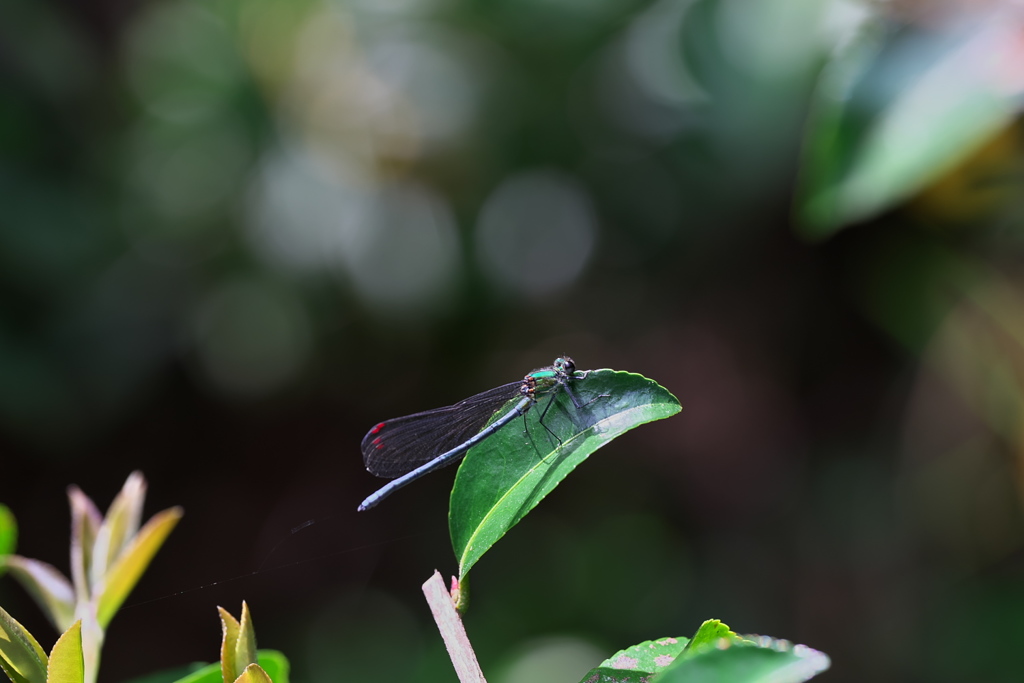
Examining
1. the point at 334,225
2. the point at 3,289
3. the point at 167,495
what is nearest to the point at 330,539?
the point at 167,495

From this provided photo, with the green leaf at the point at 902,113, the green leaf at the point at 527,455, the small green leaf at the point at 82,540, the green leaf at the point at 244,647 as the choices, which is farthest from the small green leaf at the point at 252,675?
the green leaf at the point at 902,113

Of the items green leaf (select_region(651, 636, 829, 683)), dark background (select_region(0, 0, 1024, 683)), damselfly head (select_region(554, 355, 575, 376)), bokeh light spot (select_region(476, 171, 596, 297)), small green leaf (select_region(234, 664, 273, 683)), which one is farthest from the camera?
bokeh light spot (select_region(476, 171, 596, 297))

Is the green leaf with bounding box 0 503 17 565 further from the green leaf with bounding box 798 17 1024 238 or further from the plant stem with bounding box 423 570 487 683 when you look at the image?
the green leaf with bounding box 798 17 1024 238

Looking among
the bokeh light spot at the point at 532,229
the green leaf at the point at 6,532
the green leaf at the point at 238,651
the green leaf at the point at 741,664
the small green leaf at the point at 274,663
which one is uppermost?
the bokeh light spot at the point at 532,229

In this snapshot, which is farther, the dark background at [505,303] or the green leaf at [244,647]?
the dark background at [505,303]

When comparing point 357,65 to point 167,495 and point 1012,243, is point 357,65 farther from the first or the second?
point 1012,243

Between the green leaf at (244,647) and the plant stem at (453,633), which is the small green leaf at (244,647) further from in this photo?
the plant stem at (453,633)

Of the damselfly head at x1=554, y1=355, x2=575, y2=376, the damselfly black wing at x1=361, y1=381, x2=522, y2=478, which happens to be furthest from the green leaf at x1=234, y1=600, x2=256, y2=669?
the damselfly black wing at x1=361, y1=381, x2=522, y2=478
